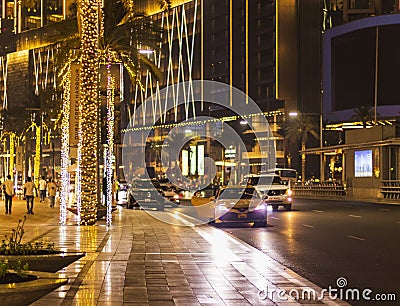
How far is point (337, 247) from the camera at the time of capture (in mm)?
20406

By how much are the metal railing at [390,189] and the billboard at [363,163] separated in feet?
7.66

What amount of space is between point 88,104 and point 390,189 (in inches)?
1284

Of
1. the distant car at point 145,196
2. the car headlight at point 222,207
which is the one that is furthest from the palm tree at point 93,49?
the distant car at point 145,196

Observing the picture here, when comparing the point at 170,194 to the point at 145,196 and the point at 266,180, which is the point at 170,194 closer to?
the point at 145,196

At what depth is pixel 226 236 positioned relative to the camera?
23.7m

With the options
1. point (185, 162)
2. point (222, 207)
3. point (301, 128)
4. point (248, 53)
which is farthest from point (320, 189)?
point (185, 162)

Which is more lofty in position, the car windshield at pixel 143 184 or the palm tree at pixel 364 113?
the palm tree at pixel 364 113

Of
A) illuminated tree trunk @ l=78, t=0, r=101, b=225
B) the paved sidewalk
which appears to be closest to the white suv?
illuminated tree trunk @ l=78, t=0, r=101, b=225

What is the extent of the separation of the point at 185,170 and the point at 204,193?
73413 millimetres

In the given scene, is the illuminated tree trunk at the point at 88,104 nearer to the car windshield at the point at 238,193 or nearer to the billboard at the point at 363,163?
the car windshield at the point at 238,193

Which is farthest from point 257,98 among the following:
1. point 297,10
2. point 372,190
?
point 372,190

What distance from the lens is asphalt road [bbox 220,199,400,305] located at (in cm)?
1420

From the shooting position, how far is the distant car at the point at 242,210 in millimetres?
29641

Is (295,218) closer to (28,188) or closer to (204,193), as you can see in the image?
(204,193)
